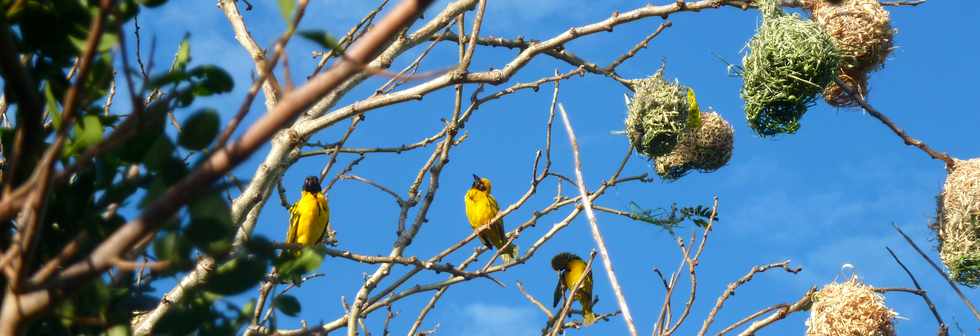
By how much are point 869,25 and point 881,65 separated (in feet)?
0.94

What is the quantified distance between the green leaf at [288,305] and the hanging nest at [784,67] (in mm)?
3068

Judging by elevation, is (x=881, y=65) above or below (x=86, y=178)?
above

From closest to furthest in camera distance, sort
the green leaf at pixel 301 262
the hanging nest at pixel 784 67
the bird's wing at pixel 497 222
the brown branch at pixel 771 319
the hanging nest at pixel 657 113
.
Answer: the green leaf at pixel 301 262
the brown branch at pixel 771 319
the hanging nest at pixel 784 67
the hanging nest at pixel 657 113
the bird's wing at pixel 497 222

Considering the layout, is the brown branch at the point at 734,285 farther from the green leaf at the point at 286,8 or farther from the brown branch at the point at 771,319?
the green leaf at the point at 286,8

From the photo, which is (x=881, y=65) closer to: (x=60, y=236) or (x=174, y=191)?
(x=60, y=236)

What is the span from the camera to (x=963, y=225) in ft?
14.0

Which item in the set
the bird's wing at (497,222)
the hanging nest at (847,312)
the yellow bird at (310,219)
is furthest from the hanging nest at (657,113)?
the bird's wing at (497,222)

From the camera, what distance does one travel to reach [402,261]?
8.59 feet

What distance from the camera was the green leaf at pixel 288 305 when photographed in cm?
114

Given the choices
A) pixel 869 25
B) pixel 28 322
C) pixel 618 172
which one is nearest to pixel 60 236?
pixel 28 322

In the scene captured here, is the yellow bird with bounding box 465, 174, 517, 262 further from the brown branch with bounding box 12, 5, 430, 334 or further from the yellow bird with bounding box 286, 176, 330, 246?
the brown branch with bounding box 12, 5, 430, 334

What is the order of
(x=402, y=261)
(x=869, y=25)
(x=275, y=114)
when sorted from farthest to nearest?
1. (x=869, y=25)
2. (x=402, y=261)
3. (x=275, y=114)

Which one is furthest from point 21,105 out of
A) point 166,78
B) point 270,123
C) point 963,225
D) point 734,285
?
point 963,225

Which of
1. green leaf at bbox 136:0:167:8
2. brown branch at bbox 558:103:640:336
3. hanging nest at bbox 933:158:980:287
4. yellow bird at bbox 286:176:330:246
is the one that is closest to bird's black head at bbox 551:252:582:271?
yellow bird at bbox 286:176:330:246
